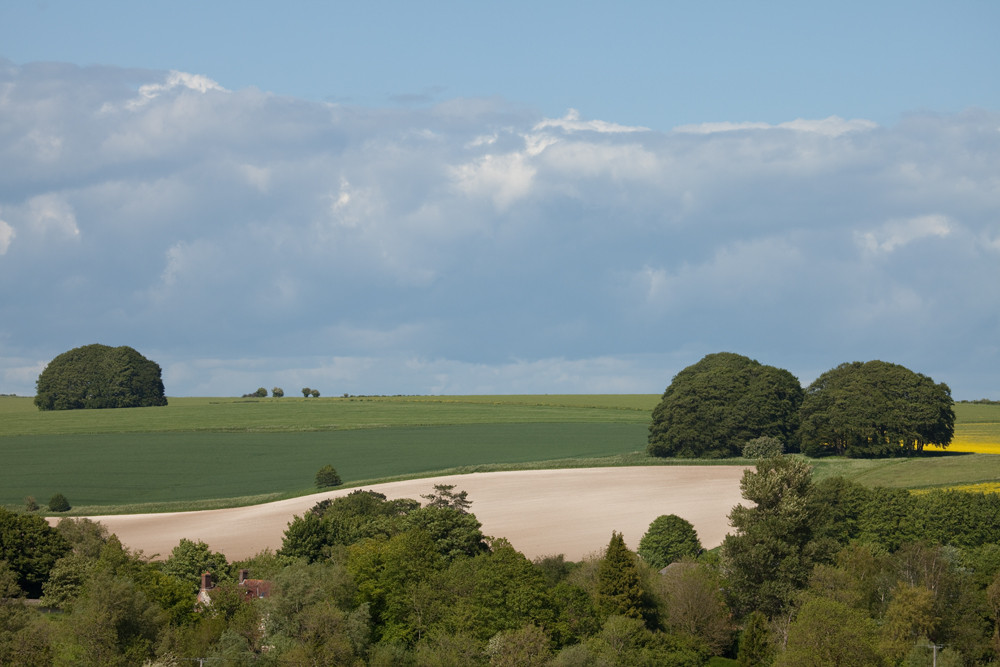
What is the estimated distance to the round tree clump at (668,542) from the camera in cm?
10419

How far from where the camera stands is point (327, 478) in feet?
444

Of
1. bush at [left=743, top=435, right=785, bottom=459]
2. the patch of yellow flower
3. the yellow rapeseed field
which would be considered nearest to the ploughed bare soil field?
bush at [left=743, top=435, right=785, bottom=459]

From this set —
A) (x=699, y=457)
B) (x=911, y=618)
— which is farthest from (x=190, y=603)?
(x=699, y=457)

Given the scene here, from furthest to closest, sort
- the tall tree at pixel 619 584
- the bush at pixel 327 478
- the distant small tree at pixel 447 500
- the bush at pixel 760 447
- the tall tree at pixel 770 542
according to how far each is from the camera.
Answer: the bush at pixel 760 447, the bush at pixel 327 478, the distant small tree at pixel 447 500, the tall tree at pixel 770 542, the tall tree at pixel 619 584

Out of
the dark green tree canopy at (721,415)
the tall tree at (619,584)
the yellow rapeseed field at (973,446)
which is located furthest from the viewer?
the dark green tree canopy at (721,415)

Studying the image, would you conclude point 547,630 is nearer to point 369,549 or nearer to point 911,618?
point 369,549

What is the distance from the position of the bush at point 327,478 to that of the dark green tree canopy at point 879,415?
63.8m

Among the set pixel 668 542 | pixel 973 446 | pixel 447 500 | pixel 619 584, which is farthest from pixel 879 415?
pixel 619 584

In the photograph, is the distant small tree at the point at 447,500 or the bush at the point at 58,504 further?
the bush at the point at 58,504

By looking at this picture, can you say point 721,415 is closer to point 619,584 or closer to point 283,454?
point 283,454

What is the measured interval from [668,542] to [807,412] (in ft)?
194

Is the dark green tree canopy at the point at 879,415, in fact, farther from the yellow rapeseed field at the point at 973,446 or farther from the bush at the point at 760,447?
the yellow rapeseed field at the point at 973,446

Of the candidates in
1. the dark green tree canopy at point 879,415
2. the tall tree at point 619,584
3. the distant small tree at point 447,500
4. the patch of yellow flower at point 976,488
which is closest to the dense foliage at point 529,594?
the tall tree at point 619,584

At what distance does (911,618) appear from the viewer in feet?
284
